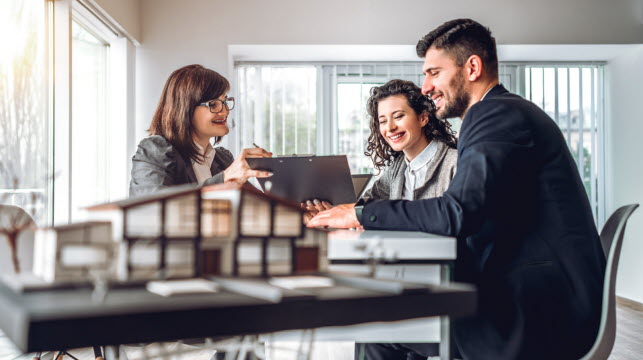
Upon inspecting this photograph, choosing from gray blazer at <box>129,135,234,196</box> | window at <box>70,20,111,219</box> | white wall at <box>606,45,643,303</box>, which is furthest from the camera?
white wall at <box>606,45,643,303</box>

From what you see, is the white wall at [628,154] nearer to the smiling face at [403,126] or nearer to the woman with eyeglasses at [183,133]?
the smiling face at [403,126]

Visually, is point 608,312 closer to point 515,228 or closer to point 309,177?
point 515,228

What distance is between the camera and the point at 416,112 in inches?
96.1

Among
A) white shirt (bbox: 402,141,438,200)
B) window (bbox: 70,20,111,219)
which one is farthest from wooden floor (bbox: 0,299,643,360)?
white shirt (bbox: 402,141,438,200)

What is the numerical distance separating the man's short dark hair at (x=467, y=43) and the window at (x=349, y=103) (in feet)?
9.52

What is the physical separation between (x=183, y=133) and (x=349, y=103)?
279 cm

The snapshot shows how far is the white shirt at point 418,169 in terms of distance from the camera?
231cm

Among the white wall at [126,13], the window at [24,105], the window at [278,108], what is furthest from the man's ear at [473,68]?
the window at [278,108]

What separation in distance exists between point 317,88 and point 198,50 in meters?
1.13

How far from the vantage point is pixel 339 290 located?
2.36 feet

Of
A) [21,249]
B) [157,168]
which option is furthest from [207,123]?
[21,249]

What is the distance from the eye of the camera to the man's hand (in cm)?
127

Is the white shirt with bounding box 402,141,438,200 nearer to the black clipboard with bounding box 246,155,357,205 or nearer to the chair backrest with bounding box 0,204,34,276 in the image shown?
the black clipboard with bounding box 246,155,357,205

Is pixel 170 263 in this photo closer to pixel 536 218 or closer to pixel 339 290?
pixel 339 290
